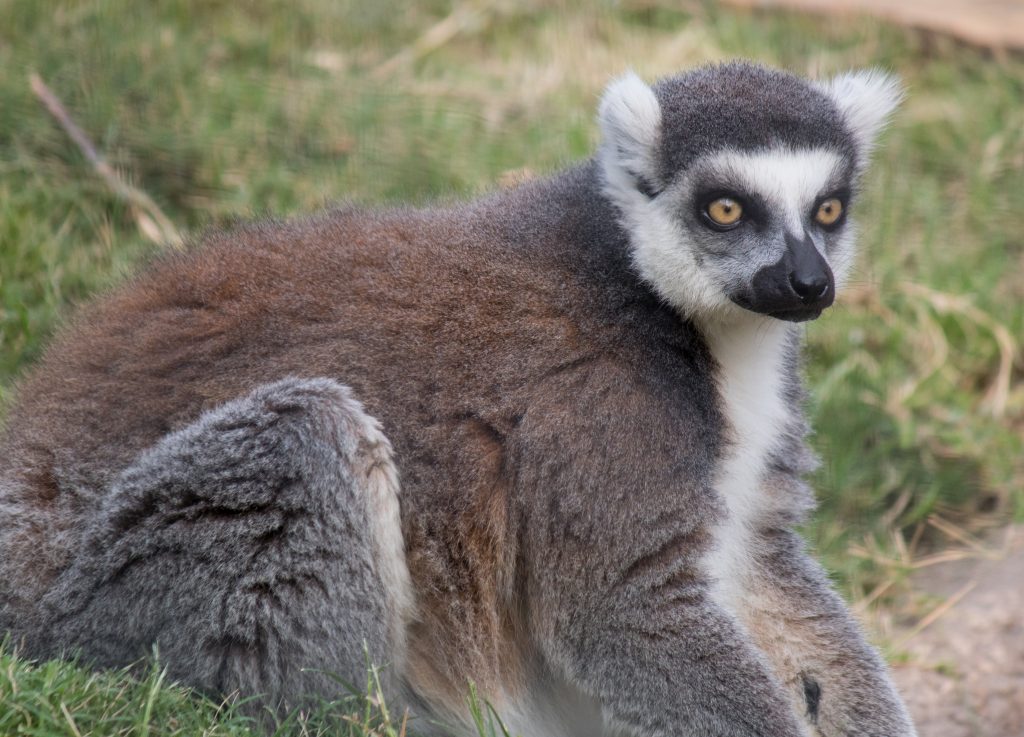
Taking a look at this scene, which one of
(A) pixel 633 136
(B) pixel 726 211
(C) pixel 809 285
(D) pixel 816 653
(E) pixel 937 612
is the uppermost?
(A) pixel 633 136

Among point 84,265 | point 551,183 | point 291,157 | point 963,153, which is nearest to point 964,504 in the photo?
point 963,153

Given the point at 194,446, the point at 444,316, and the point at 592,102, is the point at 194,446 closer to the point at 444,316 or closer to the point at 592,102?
the point at 444,316

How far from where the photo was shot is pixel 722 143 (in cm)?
452

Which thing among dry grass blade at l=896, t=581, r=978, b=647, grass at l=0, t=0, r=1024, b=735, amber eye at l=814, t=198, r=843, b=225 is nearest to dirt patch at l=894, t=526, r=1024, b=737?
dry grass blade at l=896, t=581, r=978, b=647

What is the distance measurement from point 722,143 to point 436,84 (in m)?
5.13

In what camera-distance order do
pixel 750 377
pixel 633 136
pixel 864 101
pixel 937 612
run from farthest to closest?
pixel 937 612 → pixel 864 101 → pixel 750 377 → pixel 633 136

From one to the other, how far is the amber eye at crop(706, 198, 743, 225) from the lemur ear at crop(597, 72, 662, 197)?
244 millimetres

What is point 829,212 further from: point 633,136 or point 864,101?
point 633,136

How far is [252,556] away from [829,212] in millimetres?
2352

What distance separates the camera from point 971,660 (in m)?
6.40

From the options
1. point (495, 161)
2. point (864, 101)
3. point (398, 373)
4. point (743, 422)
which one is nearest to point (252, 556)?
point (398, 373)

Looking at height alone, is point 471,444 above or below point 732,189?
below

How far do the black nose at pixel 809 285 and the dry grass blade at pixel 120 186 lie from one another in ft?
13.7

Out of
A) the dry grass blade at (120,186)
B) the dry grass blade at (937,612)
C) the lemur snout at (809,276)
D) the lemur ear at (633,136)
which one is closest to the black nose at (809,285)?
the lemur snout at (809,276)
